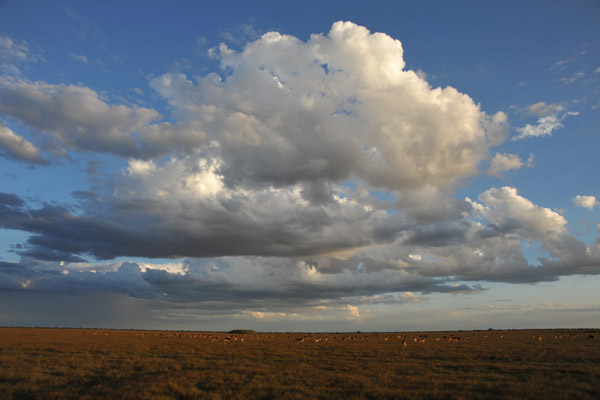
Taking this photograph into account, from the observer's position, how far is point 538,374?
80.8ft

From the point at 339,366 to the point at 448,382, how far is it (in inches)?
409

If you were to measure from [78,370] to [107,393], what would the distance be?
13.2m

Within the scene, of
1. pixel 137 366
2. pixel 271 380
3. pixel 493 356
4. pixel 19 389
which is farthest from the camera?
pixel 493 356

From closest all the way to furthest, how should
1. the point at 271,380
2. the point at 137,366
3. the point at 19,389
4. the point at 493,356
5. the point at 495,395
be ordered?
the point at 495,395, the point at 19,389, the point at 271,380, the point at 137,366, the point at 493,356

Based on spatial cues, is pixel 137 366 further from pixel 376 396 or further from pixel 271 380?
pixel 376 396

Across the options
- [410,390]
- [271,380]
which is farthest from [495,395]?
[271,380]

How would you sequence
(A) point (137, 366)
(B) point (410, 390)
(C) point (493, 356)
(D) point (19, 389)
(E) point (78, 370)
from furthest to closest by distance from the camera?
(C) point (493, 356)
(A) point (137, 366)
(E) point (78, 370)
(D) point (19, 389)
(B) point (410, 390)

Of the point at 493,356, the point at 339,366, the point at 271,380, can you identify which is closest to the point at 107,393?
the point at 271,380

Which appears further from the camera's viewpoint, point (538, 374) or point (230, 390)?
point (538, 374)

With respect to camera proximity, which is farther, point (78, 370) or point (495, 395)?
point (78, 370)

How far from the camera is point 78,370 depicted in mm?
28562

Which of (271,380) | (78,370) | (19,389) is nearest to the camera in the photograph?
(19,389)

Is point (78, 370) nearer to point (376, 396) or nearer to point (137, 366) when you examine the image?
point (137, 366)

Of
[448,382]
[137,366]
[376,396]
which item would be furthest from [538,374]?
[137,366]
